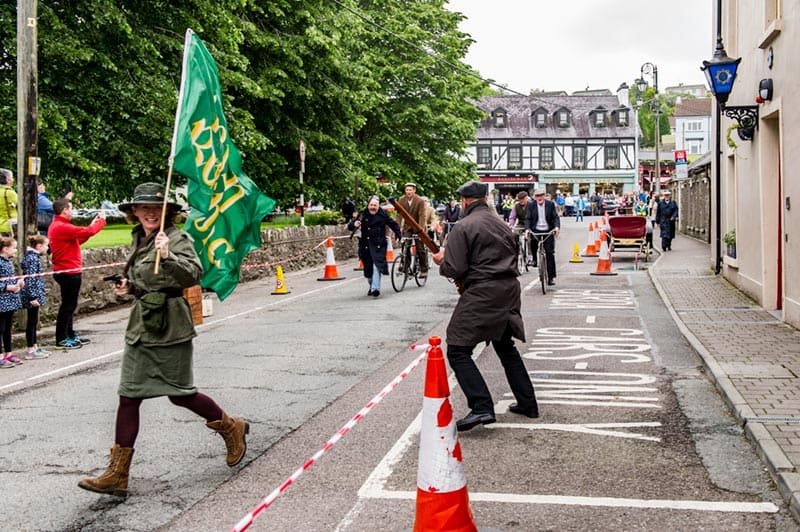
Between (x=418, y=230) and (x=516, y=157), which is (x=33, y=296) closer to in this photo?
(x=418, y=230)

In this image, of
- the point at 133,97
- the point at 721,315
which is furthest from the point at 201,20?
the point at 721,315

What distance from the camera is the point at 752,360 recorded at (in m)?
8.74

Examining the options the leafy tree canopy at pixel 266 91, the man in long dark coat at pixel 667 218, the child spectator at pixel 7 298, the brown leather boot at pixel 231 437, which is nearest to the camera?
the brown leather boot at pixel 231 437

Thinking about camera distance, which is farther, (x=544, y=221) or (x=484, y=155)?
(x=484, y=155)

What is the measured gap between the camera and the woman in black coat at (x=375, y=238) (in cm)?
1611

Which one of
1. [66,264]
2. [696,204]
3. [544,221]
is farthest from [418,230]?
[696,204]

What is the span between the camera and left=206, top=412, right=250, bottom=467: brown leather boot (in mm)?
5531

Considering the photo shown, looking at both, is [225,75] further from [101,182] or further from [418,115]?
[418,115]

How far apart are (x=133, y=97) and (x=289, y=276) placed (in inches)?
241

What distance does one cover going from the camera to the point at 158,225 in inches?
212

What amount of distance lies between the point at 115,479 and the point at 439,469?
1.98m

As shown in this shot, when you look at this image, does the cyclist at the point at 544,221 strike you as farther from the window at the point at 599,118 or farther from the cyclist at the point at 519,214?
the window at the point at 599,118

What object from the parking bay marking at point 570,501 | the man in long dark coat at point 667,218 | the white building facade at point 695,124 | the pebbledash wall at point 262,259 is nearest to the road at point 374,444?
the parking bay marking at point 570,501

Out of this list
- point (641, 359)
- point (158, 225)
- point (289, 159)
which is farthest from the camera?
point (289, 159)
